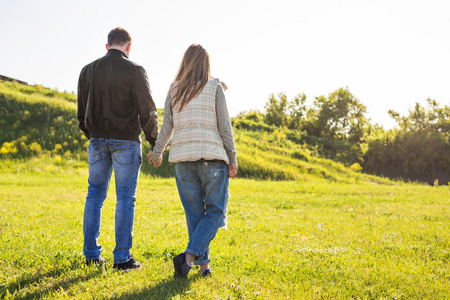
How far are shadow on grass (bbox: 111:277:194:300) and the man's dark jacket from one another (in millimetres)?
1652

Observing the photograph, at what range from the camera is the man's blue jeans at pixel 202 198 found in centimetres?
352

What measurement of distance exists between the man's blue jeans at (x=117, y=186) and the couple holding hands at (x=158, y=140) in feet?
0.04

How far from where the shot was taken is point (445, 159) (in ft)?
81.9

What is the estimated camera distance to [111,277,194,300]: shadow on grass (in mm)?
3207

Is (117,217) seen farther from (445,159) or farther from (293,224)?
(445,159)

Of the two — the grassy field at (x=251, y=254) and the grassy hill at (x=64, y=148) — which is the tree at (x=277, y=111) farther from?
the grassy field at (x=251, y=254)

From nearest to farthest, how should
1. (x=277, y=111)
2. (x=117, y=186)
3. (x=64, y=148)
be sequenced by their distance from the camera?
1. (x=117, y=186)
2. (x=64, y=148)
3. (x=277, y=111)

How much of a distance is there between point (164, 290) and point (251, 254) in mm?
1674

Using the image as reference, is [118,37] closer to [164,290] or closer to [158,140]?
[158,140]

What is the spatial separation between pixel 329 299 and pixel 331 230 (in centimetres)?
321

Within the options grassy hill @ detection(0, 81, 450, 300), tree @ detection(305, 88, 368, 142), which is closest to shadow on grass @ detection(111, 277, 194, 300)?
grassy hill @ detection(0, 81, 450, 300)

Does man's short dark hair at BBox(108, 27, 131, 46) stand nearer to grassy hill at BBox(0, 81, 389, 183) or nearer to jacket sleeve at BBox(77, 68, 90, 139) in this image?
jacket sleeve at BBox(77, 68, 90, 139)

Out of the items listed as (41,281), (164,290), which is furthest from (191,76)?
(41,281)

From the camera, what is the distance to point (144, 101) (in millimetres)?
3863
